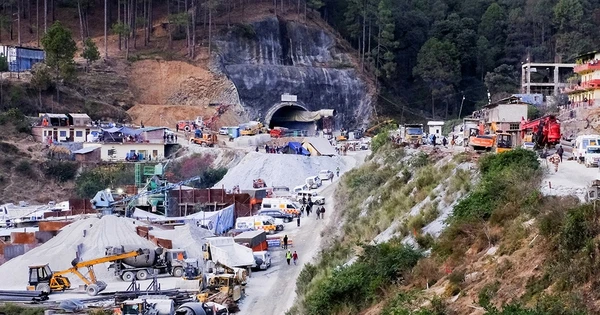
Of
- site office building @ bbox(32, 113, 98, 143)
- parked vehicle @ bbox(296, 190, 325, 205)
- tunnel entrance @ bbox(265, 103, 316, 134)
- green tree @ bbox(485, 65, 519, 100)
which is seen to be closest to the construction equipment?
tunnel entrance @ bbox(265, 103, 316, 134)

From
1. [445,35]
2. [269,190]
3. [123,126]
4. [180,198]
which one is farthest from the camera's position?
[445,35]

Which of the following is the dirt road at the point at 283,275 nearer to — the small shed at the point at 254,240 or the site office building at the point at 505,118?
the small shed at the point at 254,240

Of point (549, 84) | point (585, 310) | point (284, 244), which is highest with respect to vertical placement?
point (549, 84)

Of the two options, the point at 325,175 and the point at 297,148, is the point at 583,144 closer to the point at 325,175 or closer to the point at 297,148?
the point at 325,175

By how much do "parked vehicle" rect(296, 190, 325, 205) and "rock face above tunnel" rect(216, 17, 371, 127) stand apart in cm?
3047

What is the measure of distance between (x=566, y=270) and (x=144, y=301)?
1832cm

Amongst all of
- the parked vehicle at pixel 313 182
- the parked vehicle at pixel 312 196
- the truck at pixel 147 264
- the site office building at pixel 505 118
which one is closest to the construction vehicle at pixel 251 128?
the parked vehicle at pixel 313 182

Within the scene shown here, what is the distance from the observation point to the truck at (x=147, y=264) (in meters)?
39.3

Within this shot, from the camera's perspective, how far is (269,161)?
6950 centimetres

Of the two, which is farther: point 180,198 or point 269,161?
point 269,161

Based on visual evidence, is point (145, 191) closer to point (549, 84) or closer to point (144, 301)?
point (144, 301)

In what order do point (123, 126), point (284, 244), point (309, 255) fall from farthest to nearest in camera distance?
point (123, 126) → point (284, 244) → point (309, 255)

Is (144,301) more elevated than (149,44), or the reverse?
(149,44)

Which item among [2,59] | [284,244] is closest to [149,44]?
[2,59]
